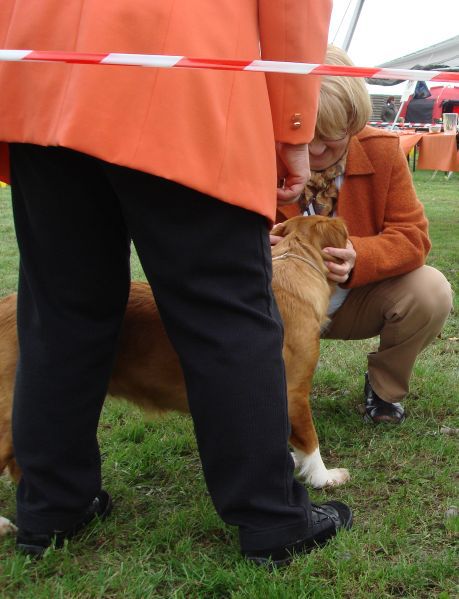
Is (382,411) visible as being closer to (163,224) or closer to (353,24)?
(163,224)

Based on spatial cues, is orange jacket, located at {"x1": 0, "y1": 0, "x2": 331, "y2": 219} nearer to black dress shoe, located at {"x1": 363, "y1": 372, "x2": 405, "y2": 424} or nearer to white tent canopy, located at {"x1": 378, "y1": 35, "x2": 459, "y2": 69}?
black dress shoe, located at {"x1": 363, "y1": 372, "x2": 405, "y2": 424}

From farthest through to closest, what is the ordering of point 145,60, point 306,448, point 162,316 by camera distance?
point 306,448
point 162,316
point 145,60

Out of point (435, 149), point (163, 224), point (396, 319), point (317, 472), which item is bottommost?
point (317, 472)

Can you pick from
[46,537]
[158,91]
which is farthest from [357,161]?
[46,537]

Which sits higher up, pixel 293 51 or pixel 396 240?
pixel 293 51

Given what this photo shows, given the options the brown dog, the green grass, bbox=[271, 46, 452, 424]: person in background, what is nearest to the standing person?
the green grass

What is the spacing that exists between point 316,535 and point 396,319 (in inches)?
50.9

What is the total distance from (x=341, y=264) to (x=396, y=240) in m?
0.29

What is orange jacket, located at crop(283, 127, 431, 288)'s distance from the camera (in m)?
2.99

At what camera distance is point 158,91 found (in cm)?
156

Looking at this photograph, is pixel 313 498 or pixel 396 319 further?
pixel 396 319

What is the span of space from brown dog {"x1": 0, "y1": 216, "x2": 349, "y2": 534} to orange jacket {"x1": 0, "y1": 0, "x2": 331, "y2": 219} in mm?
941

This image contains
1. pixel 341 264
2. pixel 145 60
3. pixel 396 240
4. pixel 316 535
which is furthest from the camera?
pixel 396 240

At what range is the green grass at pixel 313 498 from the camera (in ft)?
6.50
